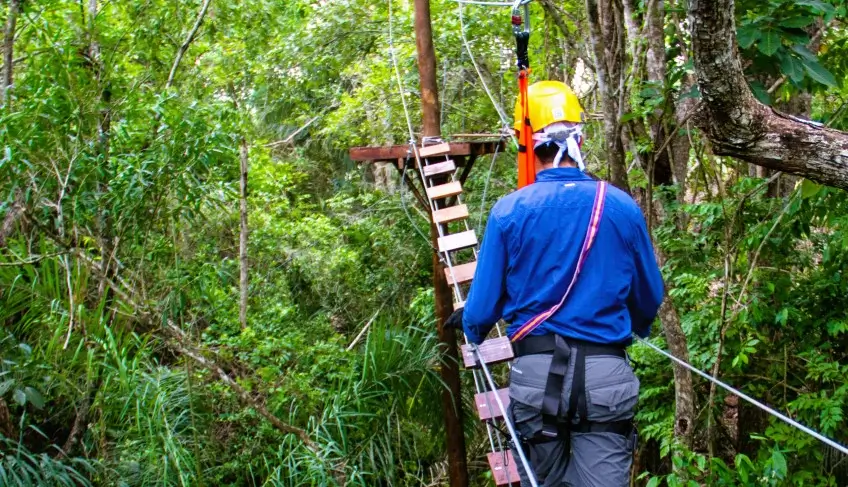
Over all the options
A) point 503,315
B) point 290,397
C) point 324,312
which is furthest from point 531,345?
point 324,312

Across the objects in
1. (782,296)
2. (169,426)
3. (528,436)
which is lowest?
(169,426)

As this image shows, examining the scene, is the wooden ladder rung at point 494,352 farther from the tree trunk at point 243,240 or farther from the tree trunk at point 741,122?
the tree trunk at point 243,240

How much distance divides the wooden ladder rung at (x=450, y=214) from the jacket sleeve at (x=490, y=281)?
6.72ft

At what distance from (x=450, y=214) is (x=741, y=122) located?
2.20 m

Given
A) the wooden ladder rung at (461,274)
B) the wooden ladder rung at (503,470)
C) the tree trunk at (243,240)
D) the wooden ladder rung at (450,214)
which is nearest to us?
the wooden ladder rung at (503,470)

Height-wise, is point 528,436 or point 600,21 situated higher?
point 600,21

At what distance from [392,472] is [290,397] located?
0.81m

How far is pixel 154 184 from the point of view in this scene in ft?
10.9

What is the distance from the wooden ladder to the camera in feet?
9.09

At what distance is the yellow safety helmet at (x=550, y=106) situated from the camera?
187 centimetres

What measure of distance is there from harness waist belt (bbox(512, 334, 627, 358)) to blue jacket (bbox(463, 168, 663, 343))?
0.6 inches

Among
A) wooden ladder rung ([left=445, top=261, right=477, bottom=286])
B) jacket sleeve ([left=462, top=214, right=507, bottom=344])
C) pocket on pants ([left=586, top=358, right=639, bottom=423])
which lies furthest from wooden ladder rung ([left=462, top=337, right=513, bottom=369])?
pocket on pants ([left=586, top=358, right=639, bottom=423])

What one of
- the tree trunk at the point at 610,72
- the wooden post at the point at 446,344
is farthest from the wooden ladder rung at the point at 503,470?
the wooden post at the point at 446,344

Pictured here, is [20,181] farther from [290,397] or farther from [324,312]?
[324,312]
